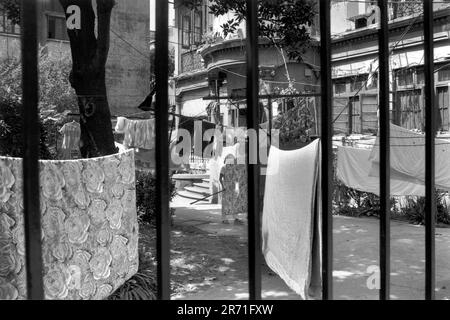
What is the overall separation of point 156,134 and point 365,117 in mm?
12274

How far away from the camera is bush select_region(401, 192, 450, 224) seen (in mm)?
9617

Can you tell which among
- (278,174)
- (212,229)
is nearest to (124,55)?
(212,229)

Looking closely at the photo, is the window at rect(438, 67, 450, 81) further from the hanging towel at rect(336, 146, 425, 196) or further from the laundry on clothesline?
the laundry on clothesline

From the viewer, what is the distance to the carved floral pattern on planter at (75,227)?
3326mm

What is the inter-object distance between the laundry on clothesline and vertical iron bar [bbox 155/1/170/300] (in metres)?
9.79

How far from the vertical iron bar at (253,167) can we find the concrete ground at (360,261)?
8.69 feet

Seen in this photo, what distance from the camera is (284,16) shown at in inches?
253

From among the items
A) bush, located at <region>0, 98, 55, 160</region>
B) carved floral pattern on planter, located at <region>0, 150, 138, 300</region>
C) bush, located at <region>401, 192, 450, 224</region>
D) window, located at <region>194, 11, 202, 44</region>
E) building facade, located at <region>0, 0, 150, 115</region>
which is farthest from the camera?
building facade, located at <region>0, 0, 150, 115</region>

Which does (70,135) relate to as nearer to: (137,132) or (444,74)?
(137,132)

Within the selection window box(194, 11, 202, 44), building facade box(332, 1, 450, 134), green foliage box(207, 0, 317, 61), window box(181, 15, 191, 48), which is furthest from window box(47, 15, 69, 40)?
green foliage box(207, 0, 317, 61)

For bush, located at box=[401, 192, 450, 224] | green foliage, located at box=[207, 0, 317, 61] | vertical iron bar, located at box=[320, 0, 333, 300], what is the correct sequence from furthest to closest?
1. bush, located at box=[401, 192, 450, 224]
2. green foliage, located at box=[207, 0, 317, 61]
3. vertical iron bar, located at box=[320, 0, 333, 300]

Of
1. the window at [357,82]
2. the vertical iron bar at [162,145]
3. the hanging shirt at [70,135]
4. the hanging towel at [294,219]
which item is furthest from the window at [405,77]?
the vertical iron bar at [162,145]

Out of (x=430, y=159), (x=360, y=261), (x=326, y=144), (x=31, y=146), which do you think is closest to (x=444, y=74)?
(x=360, y=261)

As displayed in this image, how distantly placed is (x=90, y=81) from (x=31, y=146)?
187 inches
